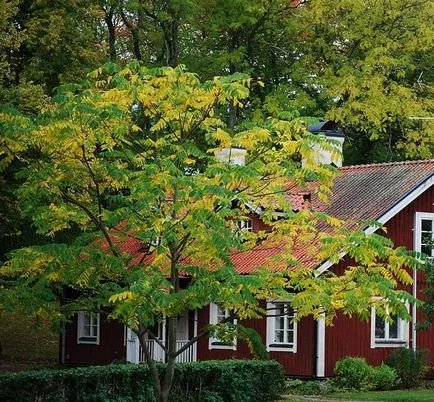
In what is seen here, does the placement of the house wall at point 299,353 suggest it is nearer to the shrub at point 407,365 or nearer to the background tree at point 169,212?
the shrub at point 407,365

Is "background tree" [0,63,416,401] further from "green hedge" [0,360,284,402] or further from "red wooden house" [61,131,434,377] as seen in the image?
"red wooden house" [61,131,434,377]

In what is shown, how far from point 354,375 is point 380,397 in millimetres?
2042

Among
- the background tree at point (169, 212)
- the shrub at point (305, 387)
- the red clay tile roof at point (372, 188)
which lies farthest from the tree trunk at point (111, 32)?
the background tree at point (169, 212)

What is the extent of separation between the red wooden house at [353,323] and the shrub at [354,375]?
0.92 m

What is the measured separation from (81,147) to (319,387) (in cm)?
1399

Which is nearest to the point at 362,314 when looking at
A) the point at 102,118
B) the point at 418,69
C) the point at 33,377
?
the point at 102,118

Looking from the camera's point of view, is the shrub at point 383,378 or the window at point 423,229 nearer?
the shrub at point 383,378

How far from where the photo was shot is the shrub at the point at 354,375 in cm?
3097

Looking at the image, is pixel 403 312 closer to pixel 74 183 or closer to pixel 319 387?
pixel 74 183

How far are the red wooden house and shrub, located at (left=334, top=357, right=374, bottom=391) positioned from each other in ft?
3.03

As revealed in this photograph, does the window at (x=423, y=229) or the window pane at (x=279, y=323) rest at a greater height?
the window at (x=423, y=229)

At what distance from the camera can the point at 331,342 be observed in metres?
32.2

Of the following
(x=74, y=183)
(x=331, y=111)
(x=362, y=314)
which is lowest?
(x=362, y=314)

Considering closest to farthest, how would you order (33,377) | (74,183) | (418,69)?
(74,183)
(33,377)
(418,69)
